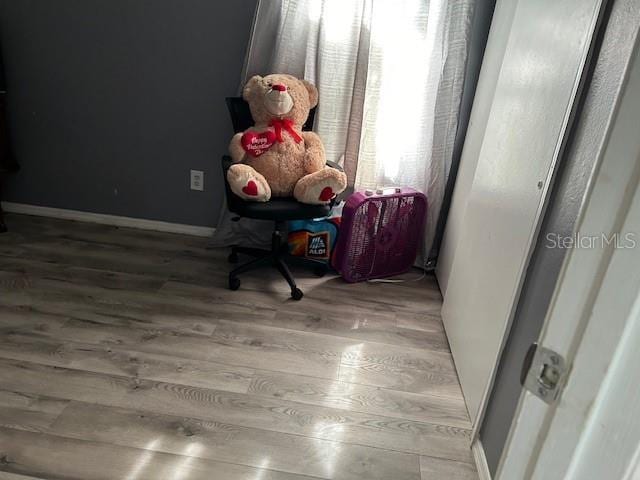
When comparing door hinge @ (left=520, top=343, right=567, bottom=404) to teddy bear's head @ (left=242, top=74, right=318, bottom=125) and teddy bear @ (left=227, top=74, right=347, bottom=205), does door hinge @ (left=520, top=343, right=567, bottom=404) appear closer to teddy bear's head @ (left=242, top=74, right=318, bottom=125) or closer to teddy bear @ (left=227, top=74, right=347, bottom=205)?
teddy bear @ (left=227, top=74, right=347, bottom=205)

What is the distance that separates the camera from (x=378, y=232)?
2.44 metres

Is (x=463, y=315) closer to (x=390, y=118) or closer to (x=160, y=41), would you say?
Result: (x=390, y=118)

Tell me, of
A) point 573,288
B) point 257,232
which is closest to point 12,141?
point 257,232

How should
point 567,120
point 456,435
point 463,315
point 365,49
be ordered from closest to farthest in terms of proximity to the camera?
1. point 567,120
2. point 456,435
3. point 463,315
4. point 365,49

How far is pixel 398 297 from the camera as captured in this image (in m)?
2.42

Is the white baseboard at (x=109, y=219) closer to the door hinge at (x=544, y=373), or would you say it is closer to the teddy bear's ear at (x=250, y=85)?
the teddy bear's ear at (x=250, y=85)

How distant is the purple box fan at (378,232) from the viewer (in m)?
2.37

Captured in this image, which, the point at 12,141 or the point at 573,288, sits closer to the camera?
the point at 573,288

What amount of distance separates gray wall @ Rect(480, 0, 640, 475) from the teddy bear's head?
1.35 meters

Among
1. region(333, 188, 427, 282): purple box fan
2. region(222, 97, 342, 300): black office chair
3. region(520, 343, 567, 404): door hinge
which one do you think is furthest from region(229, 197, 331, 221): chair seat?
region(520, 343, 567, 404): door hinge

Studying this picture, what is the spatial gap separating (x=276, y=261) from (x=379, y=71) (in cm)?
110

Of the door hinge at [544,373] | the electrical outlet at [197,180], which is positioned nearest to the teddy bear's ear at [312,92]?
the electrical outlet at [197,180]

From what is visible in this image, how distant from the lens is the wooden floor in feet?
4.68

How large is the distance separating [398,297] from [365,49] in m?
1.26
